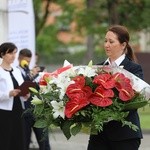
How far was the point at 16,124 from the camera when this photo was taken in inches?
350

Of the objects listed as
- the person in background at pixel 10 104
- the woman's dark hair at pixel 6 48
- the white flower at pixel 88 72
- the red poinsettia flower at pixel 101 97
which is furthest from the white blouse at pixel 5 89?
the red poinsettia flower at pixel 101 97

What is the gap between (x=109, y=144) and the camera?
5562 mm

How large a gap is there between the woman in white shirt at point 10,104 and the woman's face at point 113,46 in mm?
3172

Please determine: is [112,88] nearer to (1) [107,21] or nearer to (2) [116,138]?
(2) [116,138]

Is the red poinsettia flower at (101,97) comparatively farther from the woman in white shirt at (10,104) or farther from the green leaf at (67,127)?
the woman in white shirt at (10,104)

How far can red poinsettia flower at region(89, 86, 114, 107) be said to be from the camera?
5246mm

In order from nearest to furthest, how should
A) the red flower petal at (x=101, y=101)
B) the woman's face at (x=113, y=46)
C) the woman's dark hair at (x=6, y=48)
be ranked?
the red flower petal at (x=101, y=101) < the woman's face at (x=113, y=46) < the woman's dark hair at (x=6, y=48)

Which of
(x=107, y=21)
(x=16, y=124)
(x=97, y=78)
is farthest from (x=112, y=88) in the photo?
(x=107, y=21)

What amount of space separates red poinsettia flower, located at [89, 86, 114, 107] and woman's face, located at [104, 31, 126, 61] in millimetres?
416

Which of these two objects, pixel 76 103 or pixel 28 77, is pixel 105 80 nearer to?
pixel 76 103

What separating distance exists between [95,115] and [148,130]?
10.0 meters

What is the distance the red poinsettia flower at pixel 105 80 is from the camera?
5.30 meters

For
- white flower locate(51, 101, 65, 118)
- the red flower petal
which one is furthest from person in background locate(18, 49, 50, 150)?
the red flower petal

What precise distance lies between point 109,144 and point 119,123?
219 mm
